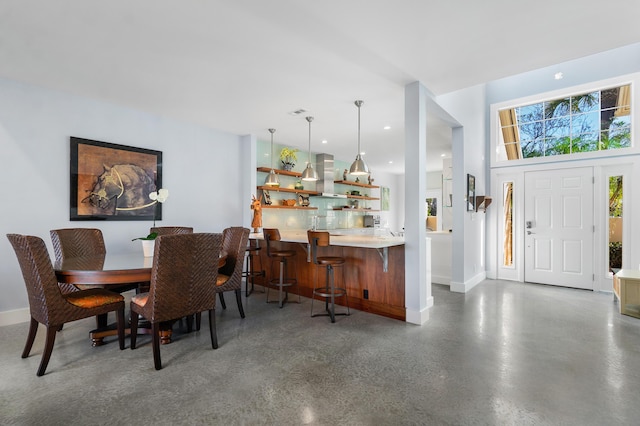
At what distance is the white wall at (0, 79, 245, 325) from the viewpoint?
132 inches

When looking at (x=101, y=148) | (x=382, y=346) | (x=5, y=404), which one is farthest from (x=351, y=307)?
(x=101, y=148)

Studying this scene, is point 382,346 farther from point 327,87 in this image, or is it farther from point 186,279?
point 327,87

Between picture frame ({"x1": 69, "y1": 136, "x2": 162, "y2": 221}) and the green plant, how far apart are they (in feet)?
7.76

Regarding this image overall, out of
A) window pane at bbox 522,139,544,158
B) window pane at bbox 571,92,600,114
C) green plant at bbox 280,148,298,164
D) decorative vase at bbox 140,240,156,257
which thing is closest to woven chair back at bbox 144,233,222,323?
decorative vase at bbox 140,240,156,257

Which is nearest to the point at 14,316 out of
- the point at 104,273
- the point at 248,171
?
the point at 104,273

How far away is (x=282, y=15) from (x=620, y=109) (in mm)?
5557

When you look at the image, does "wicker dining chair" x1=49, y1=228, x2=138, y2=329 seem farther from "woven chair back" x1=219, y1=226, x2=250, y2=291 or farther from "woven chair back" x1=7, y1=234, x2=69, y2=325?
"woven chair back" x1=219, y1=226, x2=250, y2=291

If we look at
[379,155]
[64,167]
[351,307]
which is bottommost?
[351,307]

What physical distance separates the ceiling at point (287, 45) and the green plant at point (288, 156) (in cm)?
215

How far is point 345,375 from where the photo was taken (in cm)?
230

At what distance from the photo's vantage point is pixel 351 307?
4.04m

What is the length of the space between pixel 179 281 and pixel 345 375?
1.48 metres

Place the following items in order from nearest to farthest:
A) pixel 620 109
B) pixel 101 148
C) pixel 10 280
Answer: pixel 10 280, pixel 101 148, pixel 620 109

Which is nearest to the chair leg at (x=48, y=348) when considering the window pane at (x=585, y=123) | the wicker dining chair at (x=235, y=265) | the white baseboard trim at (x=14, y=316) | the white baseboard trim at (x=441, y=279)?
the wicker dining chair at (x=235, y=265)
